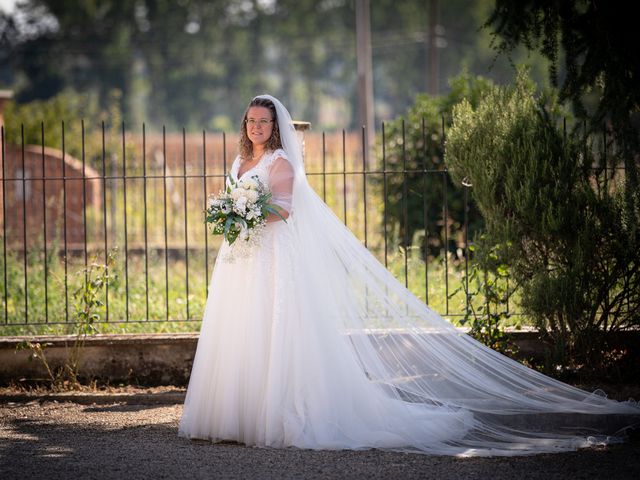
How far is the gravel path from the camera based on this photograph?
4.29 metres

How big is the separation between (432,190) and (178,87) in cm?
4011

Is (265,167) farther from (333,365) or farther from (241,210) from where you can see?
(333,365)

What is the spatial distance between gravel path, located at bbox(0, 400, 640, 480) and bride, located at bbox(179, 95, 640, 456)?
158 mm

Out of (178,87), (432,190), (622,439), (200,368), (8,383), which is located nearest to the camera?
(622,439)

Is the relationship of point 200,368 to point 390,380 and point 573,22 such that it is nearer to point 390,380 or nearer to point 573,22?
point 390,380

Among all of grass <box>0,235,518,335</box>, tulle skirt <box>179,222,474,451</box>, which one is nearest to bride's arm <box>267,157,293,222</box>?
tulle skirt <box>179,222,474,451</box>

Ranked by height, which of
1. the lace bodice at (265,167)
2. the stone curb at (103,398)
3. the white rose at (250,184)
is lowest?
the stone curb at (103,398)

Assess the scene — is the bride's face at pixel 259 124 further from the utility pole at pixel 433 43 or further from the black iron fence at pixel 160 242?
the utility pole at pixel 433 43

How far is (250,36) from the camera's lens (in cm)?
4878

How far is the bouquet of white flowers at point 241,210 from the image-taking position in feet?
16.1

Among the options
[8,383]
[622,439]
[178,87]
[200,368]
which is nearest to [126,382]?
[8,383]

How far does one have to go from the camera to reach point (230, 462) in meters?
4.53

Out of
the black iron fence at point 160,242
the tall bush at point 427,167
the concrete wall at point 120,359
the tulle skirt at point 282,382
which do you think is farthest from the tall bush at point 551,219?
the tall bush at point 427,167

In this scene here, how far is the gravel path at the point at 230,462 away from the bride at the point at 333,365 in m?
0.16
